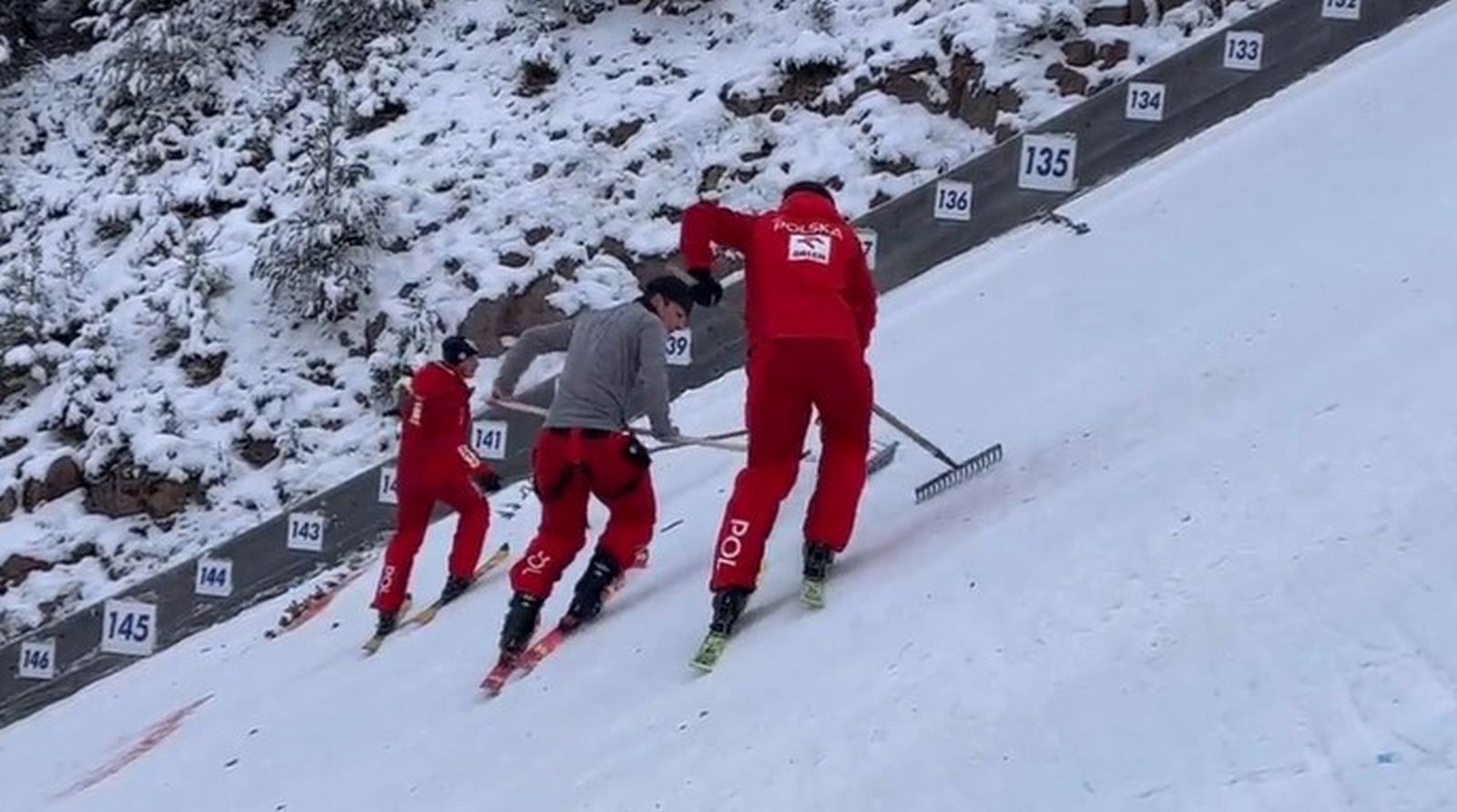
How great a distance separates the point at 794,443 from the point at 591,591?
149 cm

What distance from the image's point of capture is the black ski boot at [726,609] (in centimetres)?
548

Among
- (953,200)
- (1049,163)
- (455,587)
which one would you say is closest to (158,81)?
(953,200)

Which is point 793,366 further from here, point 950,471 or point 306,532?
point 306,532

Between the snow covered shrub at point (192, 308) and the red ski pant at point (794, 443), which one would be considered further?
the snow covered shrub at point (192, 308)

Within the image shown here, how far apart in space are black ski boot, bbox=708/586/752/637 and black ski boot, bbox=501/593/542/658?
1.18 m

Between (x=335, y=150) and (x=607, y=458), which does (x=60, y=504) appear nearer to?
(x=335, y=150)

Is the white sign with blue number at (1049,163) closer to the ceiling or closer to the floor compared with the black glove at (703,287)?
closer to the floor

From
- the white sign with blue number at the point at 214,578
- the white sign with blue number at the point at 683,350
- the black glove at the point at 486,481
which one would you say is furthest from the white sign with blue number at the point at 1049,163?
the white sign with blue number at the point at 214,578

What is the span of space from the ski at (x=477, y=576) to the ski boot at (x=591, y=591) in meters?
2.05

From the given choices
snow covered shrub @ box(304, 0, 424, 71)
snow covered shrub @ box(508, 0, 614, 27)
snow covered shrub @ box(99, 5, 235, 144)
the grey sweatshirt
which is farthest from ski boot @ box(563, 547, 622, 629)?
snow covered shrub @ box(99, 5, 235, 144)

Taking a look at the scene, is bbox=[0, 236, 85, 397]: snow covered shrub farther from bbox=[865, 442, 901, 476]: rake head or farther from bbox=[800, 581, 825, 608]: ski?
bbox=[800, 581, 825, 608]: ski

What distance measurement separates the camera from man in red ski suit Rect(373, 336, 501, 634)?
863cm

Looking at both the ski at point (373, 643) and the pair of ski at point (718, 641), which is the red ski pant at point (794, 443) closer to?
the pair of ski at point (718, 641)

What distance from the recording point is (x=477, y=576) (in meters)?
9.09
